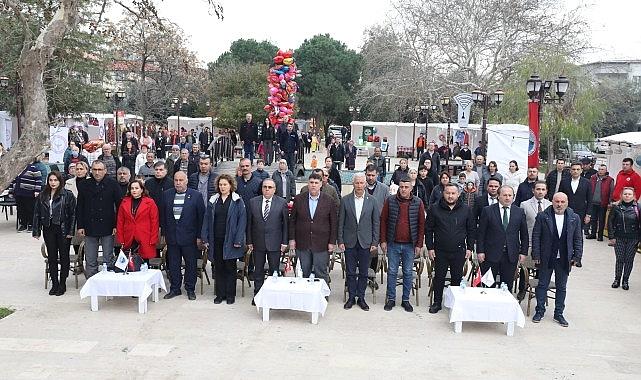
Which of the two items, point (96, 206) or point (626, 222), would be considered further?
point (626, 222)

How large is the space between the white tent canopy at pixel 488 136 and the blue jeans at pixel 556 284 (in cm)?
1408

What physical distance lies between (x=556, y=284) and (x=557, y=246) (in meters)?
0.49

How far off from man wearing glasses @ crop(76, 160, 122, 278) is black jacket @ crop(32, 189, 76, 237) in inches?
4.2

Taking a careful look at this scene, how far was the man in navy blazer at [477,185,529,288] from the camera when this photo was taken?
279 inches

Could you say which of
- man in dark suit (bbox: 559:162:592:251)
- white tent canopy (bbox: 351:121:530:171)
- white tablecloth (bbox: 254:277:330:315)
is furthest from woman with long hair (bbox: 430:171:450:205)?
white tent canopy (bbox: 351:121:530:171)

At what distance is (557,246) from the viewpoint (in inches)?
270

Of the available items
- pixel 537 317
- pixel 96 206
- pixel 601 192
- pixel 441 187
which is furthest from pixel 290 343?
pixel 601 192

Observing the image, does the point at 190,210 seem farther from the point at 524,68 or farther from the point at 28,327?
the point at 524,68

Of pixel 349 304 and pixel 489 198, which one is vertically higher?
pixel 489 198

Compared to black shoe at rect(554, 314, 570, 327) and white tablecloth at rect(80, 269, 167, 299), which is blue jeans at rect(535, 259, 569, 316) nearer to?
black shoe at rect(554, 314, 570, 327)

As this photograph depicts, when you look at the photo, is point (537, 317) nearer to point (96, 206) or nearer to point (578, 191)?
point (578, 191)

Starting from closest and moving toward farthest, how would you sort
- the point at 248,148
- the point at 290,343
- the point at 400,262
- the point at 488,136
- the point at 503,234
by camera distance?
1. the point at 290,343
2. the point at 503,234
3. the point at 400,262
4. the point at 248,148
5. the point at 488,136

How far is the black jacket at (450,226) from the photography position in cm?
697

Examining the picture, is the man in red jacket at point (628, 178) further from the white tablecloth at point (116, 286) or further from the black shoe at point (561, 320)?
the white tablecloth at point (116, 286)
